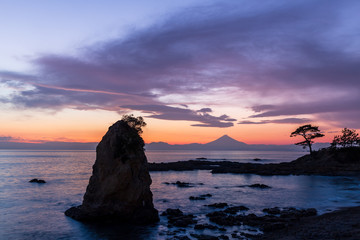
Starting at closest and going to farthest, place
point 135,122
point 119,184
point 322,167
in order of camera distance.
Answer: point 119,184 → point 135,122 → point 322,167

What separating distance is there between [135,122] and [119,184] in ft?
24.8

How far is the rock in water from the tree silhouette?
1.43 metres

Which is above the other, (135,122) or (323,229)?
(135,122)

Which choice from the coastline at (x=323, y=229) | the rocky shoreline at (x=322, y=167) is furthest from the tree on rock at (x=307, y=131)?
the coastline at (x=323, y=229)

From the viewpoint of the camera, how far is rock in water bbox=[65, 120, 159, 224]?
2764 cm

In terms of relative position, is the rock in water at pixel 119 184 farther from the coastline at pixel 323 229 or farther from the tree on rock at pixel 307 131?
the tree on rock at pixel 307 131

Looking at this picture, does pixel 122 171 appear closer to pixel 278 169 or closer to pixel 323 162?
pixel 278 169

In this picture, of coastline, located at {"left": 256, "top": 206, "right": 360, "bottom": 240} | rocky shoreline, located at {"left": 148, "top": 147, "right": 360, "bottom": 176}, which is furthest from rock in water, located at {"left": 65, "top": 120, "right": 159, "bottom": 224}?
rocky shoreline, located at {"left": 148, "top": 147, "right": 360, "bottom": 176}

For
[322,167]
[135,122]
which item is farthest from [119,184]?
[322,167]

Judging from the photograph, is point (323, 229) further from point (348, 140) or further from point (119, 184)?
point (348, 140)

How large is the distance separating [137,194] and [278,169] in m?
66.8

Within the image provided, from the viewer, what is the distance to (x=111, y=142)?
29000mm

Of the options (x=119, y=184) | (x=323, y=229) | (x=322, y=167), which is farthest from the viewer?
(x=322, y=167)

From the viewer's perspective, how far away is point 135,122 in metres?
31.5
